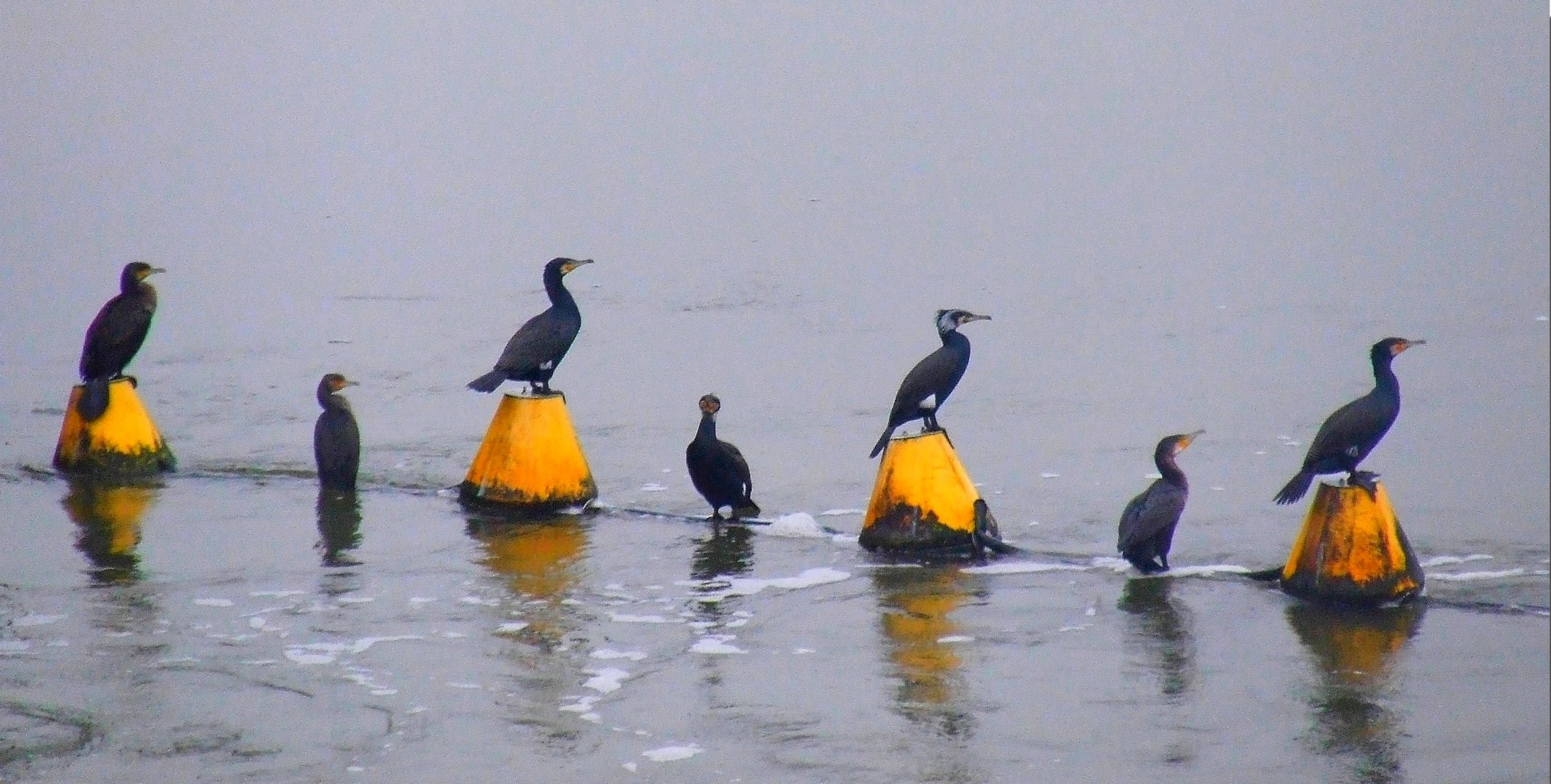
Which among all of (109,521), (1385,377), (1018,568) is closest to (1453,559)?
(1385,377)

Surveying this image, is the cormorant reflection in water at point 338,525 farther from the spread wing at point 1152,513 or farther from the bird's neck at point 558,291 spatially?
the spread wing at point 1152,513

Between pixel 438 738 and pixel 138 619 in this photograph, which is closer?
pixel 438 738

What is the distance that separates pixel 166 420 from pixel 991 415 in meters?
5.47

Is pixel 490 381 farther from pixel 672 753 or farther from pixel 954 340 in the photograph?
pixel 672 753

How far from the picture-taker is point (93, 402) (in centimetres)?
1082

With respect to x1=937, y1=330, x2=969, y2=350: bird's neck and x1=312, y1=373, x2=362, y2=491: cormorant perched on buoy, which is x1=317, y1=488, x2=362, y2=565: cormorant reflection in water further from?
x1=937, y1=330, x2=969, y2=350: bird's neck

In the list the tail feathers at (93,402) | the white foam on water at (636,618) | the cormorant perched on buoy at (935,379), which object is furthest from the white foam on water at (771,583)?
the tail feathers at (93,402)

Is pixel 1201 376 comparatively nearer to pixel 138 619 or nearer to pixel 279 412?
pixel 279 412

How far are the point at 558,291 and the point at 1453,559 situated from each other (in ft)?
15.6

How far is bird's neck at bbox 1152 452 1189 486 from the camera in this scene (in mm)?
8484

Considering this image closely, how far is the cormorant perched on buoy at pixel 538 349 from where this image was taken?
10094 mm

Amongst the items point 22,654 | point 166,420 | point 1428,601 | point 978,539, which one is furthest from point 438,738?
Answer: point 166,420

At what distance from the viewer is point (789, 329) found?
16188 mm

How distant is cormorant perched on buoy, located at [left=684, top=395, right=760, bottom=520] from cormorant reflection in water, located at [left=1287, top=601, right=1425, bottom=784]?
9.41 feet
